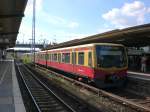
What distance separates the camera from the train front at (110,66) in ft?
59.1

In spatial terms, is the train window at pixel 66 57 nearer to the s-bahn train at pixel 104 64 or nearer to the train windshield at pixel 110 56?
the s-bahn train at pixel 104 64

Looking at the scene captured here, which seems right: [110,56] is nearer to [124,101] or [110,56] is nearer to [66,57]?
[124,101]

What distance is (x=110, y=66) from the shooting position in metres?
18.4

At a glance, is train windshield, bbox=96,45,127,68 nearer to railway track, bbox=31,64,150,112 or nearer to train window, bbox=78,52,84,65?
railway track, bbox=31,64,150,112

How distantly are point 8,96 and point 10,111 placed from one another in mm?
4206

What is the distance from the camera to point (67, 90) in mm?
19594

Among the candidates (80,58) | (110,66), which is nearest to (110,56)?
(110,66)

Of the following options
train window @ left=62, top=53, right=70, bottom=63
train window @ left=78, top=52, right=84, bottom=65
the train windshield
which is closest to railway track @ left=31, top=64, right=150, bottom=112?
the train windshield

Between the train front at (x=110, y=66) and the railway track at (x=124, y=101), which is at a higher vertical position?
the train front at (x=110, y=66)

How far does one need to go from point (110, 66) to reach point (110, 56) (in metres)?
0.63

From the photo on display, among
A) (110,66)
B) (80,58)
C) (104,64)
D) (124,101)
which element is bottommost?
(124,101)

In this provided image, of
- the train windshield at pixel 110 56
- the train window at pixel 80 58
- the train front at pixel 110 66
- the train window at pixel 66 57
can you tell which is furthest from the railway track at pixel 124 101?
the train window at pixel 66 57

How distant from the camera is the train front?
18.0 meters

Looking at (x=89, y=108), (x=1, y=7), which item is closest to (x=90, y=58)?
(x=89, y=108)
